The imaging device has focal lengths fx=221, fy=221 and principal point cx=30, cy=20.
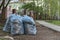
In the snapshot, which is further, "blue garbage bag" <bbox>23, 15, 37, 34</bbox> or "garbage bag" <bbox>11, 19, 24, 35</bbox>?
"blue garbage bag" <bbox>23, 15, 37, 34</bbox>

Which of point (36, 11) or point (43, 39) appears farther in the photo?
point (36, 11)

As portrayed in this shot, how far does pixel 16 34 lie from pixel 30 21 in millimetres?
1169

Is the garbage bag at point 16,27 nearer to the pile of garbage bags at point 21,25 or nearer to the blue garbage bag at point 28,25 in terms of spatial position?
the pile of garbage bags at point 21,25

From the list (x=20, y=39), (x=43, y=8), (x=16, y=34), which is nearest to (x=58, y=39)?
(x=20, y=39)

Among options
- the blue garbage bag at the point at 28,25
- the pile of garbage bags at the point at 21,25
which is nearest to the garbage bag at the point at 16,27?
the pile of garbage bags at the point at 21,25

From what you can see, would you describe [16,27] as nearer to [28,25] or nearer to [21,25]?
[21,25]

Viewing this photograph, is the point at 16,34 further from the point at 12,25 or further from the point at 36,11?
the point at 36,11

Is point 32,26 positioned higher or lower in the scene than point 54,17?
higher

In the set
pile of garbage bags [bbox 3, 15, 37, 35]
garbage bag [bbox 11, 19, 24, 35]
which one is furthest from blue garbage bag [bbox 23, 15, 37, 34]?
garbage bag [bbox 11, 19, 24, 35]

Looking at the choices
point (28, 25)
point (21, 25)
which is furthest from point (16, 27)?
point (28, 25)

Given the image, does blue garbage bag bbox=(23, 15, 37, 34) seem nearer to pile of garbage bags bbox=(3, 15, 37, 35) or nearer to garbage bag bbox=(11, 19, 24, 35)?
pile of garbage bags bbox=(3, 15, 37, 35)

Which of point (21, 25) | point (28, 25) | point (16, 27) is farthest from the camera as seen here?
point (28, 25)

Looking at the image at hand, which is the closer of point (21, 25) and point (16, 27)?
point (16, 27)

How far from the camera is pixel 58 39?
11.3m
